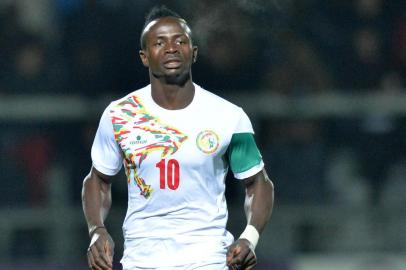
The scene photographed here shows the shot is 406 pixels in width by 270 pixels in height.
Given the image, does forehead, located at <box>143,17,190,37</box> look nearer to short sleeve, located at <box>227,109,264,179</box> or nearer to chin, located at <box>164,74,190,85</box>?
chin, located at <box>164,74,190,85</box>

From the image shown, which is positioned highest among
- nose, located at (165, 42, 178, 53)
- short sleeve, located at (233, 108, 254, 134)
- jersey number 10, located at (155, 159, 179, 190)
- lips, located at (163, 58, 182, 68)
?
nose, located at (165, 42, 178, 53)

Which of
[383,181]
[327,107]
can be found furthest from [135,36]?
[383,181]

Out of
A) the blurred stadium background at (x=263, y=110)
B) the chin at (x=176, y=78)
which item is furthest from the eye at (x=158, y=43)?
the blurred stadium background at (x=263, y=110)

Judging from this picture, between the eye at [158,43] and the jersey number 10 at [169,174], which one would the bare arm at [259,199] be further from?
the eye at [158,43]

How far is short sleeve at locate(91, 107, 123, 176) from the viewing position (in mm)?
5266

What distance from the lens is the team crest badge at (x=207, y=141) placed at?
16.9 ft

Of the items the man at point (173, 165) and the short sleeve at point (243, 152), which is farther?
the short sleeve at point (243, 152)

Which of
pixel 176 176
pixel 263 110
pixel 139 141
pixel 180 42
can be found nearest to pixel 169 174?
pixel 176 176

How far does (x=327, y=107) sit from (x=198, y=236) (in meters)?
4.11

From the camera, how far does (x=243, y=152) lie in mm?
5246

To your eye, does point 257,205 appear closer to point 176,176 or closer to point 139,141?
point 176,176

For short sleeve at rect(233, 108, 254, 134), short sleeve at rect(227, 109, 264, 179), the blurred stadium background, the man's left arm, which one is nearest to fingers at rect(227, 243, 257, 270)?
the man's left arm

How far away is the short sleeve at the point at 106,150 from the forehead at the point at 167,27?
15.9 inches

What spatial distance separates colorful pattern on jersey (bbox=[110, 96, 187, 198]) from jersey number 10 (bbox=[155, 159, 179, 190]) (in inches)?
1.7
